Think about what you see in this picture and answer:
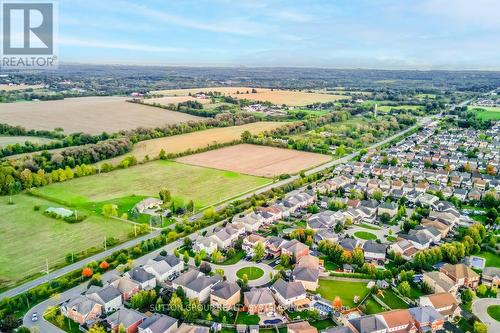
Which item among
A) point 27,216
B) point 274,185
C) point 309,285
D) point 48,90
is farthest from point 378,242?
point 48,90

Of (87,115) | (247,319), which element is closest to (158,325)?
(247,319)

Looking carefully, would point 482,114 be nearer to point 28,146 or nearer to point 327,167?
point 327,167

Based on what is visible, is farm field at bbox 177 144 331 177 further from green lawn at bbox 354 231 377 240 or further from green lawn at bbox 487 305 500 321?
green lawn at bbox 487 305 500 321

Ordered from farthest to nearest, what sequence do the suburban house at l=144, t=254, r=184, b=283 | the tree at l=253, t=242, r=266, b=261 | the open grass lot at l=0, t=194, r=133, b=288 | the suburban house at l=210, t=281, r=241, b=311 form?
the tree at l=253, t=242, r=266, b=261, the open grass lot at l=0, t=194, r=133, b=288, the suburban house at l=144, t=254, r=184, b=283, the suburban house at l=210, t=281, r=241, b=311

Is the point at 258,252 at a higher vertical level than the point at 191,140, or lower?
lower

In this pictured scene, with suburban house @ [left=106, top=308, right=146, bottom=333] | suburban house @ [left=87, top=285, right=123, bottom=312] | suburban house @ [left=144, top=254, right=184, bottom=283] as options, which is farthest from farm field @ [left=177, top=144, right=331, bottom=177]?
suburban house @ [left=106, top=308, right=146, bottom=333]

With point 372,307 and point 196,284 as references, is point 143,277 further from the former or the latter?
point 372,307
